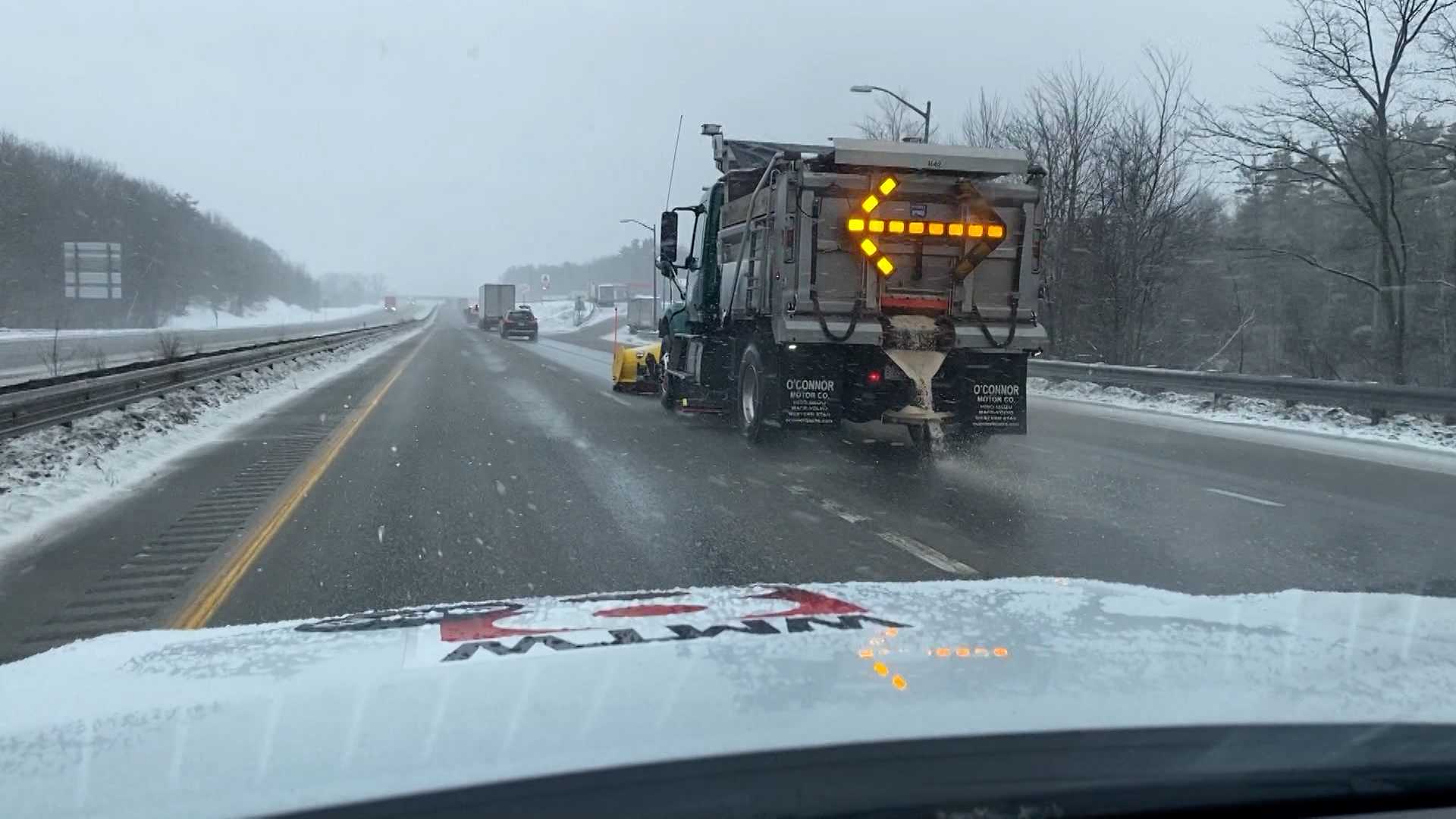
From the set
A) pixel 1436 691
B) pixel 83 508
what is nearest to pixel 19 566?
pixel 83 508

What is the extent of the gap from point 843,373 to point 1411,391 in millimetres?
8893

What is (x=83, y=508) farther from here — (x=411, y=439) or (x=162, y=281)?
(x=162, y=281)

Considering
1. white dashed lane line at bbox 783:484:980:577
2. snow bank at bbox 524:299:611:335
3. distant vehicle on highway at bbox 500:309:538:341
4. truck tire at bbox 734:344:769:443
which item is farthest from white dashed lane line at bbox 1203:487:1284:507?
snow bank at bbox 524:299:611:335

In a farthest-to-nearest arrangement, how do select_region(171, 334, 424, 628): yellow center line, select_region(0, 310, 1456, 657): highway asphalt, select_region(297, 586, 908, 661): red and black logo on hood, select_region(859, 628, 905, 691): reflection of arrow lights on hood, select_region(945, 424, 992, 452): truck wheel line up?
select_region(945, 424, 992, 452): truck wheel < select_region(0, 310, 1456, 657): highway asphalt < select_region(171, 334, 424, 628): yellow center line < select_region(297, 586, 908, 661): red and black logo on hood < select_region(859, 628, 905, 691): reflection of arrow lights on hood

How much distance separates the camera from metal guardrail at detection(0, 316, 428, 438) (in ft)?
34.3

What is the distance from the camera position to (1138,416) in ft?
61.2

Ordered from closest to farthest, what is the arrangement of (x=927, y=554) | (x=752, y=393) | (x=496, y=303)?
(x=927, y=554)
(x=752, y=393)
(x=496, y=303)

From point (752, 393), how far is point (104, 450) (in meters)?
7.30

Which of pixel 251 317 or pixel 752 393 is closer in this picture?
pixel 752 393

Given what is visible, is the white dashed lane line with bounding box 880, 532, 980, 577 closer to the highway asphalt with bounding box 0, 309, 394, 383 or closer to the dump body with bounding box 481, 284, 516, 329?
the highway asphalt with bounding box 0, 309, 394, 383

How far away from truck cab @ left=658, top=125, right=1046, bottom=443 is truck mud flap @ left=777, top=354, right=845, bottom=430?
0.01 m

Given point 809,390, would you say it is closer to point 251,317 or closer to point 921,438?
point 921,438

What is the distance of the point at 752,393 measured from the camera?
42.6ft

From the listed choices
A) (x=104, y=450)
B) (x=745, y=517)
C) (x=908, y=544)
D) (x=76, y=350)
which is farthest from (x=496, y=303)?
(x=908, y=544)
